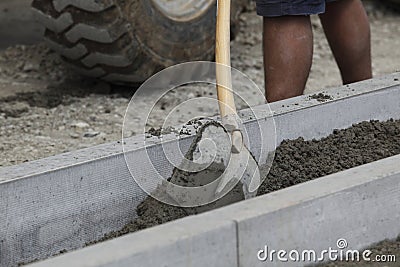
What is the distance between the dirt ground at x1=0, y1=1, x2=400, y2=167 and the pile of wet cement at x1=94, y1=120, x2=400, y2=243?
1.04 meters

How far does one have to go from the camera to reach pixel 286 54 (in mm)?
3031

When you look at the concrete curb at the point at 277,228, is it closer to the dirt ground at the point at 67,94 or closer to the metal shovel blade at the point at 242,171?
the metal shovel blade at the point at 242,171

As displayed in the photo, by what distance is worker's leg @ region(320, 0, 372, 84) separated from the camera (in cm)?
331

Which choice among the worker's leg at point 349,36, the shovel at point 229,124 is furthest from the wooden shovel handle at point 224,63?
the worker's leg at point 349,36

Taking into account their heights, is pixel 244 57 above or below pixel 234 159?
below

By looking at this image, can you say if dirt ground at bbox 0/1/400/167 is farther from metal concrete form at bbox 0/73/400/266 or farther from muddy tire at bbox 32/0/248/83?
metal concrete form at bbox 0/73/400/266

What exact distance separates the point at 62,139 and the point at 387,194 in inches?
65.7

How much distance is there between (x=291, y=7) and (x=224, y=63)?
0.47 m

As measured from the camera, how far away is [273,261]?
6.68 feet

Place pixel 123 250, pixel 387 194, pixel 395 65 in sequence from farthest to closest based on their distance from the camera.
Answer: pixel 395 65 < pixel 387 194 < pixel 123 250

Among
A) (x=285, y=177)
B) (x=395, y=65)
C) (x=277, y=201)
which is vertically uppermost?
(x=277, y=201)

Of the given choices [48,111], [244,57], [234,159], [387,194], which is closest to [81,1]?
Answer: [48,111]

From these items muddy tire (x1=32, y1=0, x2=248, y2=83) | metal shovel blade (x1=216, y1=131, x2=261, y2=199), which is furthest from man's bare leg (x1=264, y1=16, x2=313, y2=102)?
muddy tire (x1=32, y1=0, x2=248, y2=83)

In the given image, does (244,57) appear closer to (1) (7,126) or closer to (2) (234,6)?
(2) (234,6)
